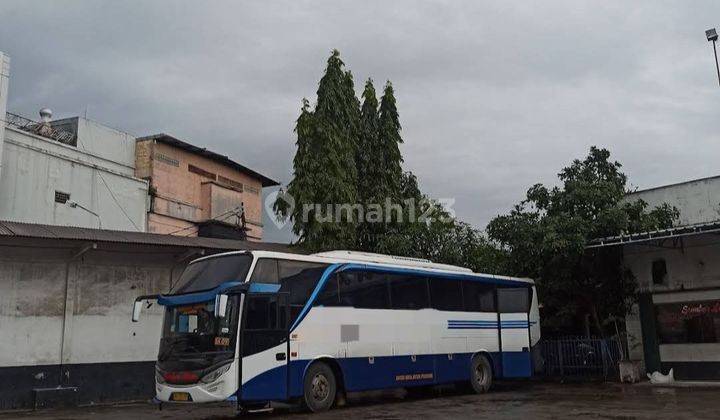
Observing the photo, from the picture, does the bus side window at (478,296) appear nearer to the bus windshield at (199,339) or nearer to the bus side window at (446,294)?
the bus side window at (446,294)

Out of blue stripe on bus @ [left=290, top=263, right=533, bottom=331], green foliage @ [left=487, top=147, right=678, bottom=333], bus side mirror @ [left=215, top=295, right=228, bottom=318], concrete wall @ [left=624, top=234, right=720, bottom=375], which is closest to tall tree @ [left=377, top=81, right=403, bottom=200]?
green foliage @ [left=487, top=147, right=678, bottom=333]

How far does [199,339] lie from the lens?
36.9 feet

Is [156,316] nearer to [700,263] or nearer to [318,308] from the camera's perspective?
[318,308]

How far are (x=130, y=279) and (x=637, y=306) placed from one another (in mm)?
14333

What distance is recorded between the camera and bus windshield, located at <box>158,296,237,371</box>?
436 inches

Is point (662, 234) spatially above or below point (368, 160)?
below

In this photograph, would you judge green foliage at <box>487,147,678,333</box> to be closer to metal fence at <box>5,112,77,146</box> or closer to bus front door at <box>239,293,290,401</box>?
bus front door at <box>239,293,290,401</box>

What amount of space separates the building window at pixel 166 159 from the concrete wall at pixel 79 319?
1212 cm

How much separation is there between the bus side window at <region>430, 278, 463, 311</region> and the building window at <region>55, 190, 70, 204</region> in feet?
50.0

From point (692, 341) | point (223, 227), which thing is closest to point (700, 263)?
point (692, 341)

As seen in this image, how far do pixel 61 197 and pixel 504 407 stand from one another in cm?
1797

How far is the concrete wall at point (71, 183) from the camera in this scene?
Answer: 21750mm

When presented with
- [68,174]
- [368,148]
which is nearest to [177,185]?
[68,174]

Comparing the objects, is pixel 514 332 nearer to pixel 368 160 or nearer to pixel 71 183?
pixel 368 160
